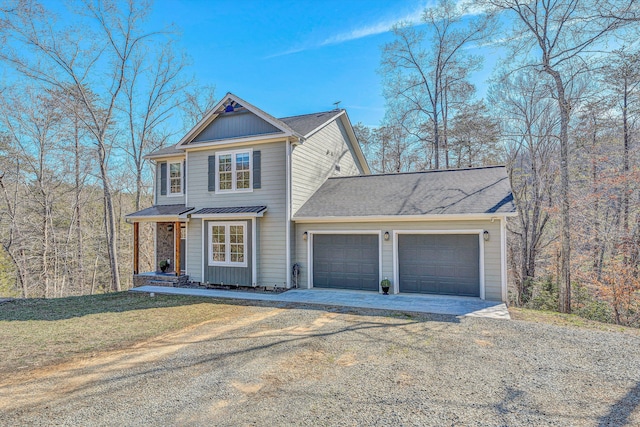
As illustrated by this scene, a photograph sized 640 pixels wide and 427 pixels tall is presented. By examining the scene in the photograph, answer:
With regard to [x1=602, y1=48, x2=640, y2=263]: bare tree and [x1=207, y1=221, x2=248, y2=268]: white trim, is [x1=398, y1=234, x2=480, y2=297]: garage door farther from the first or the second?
[x1=602, y1=48, x2=640, y2=263]: bare tree

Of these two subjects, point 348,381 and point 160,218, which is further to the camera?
point 160,218

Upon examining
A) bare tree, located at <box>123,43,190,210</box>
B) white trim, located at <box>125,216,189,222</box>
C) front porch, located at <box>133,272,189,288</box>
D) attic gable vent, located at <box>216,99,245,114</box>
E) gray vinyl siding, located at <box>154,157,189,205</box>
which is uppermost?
bare tree, located at <box>123,43,190,210</box>

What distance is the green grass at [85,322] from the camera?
5.62 meters

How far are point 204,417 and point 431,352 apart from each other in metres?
3.59

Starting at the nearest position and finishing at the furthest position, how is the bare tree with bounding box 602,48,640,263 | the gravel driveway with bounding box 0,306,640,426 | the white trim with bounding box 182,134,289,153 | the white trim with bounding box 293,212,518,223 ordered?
the gravel driveway with bounding box 0,306,640,426
the white trim with bounding box 293,212,518,223
the bare tree with bounding box 602,48,640,263
the white trim with bounding box 182,134,289,153

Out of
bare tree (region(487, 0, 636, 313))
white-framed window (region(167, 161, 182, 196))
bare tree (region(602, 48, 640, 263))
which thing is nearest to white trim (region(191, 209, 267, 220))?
white-framed window (region(167, 161, 182, 196))

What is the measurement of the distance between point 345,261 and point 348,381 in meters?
6.54

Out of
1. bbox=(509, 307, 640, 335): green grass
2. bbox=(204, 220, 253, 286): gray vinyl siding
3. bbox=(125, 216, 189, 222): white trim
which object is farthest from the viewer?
bbox=(125, 216, 189, 222): white trim

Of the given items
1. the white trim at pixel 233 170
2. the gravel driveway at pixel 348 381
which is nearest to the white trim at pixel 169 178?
the white trim at pixel 233 170

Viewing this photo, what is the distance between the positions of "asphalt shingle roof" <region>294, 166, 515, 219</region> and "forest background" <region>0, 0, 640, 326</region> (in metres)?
3.01

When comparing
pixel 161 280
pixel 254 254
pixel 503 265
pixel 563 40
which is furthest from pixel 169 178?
pixel 563 40

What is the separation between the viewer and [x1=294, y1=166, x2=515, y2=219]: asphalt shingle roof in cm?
961

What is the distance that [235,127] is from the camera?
38.7 feet

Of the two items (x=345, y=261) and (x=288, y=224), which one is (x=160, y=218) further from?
(x=345, y=261)
